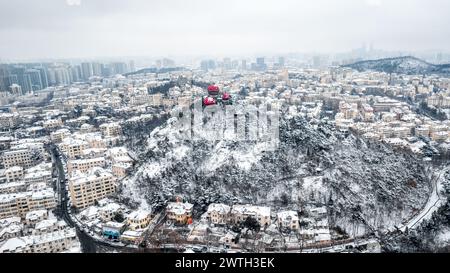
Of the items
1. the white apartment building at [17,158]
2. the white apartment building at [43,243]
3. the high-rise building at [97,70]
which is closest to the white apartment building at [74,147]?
the white apartment building at [17,158]

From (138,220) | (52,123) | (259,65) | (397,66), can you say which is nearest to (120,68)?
(259,65)

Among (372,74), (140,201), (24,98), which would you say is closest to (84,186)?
(140,201)

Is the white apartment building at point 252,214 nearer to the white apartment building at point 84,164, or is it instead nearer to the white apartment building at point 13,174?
the white apartment building at point 84,164

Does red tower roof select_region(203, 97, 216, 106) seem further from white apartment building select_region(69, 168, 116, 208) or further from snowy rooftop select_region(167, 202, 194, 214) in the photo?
snowy rooftop select_region(167, 202, 194, 214)

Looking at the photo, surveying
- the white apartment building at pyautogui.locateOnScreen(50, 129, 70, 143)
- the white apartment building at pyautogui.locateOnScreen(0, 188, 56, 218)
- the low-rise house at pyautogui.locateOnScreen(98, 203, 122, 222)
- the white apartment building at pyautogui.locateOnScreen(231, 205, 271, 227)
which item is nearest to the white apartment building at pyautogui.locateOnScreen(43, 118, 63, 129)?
the white apartment building at pyautogui.locateOnScreen(50, 129, 70, 143)

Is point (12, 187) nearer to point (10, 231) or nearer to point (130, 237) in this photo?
point (10, 231)
